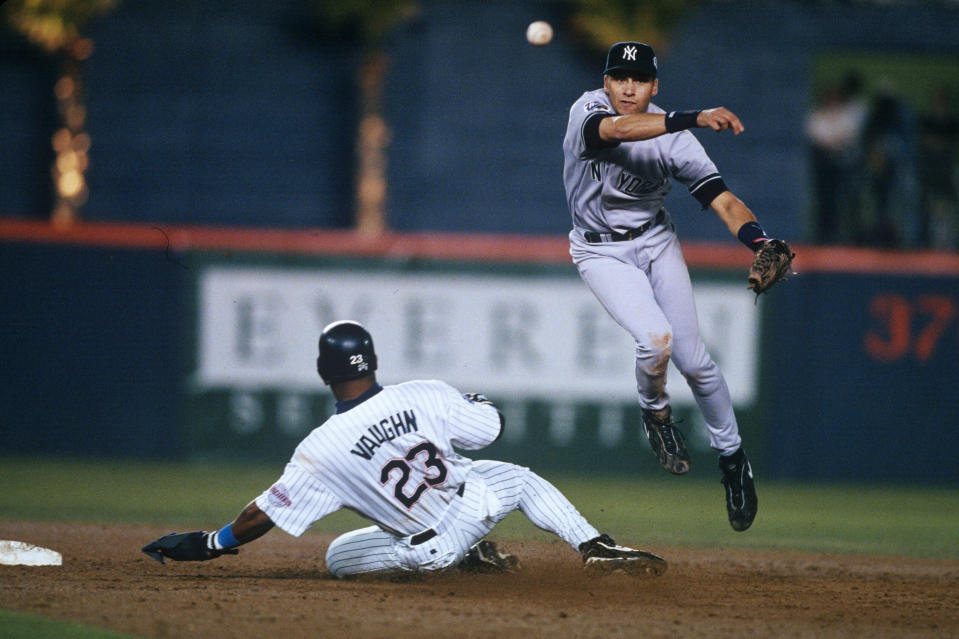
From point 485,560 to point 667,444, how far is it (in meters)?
1.03

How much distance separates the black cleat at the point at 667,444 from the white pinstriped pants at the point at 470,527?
453 mm

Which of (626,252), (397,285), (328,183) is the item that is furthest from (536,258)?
(626,252)

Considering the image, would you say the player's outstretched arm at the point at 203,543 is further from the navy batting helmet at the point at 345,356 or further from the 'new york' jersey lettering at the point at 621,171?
the 'new york' jersey lettering at the point at 621,171

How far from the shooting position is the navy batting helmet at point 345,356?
552cm

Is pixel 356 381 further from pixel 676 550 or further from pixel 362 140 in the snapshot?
pixel 362 140

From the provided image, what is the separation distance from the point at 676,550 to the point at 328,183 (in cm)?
692

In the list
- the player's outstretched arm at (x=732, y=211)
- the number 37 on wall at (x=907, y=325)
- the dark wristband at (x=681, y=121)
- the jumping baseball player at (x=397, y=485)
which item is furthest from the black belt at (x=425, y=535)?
the number 37 on wall at (x=907, y=325)

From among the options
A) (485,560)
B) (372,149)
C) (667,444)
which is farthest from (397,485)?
(372,149)

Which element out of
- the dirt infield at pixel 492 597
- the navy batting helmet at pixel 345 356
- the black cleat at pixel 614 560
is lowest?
the dirt infield at pixel 492 597

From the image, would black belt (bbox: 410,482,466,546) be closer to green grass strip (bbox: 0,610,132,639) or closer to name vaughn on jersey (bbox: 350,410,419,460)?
name vaughn on jersey (bbox: 350,410,419,460)

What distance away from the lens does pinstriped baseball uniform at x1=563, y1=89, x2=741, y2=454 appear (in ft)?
19.1

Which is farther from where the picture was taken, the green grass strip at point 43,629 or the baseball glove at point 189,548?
the baseball glove at point 189,548

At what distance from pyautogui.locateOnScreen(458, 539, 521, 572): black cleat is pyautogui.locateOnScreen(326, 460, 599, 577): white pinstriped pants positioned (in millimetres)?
376

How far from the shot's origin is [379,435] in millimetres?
5551
